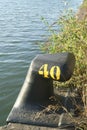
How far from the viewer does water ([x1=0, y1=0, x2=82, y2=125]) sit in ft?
22.9

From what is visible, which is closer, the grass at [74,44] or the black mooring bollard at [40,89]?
the black mooring bollard at [40,89]

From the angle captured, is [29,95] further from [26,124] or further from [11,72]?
[11,72]

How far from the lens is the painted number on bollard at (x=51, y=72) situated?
421 centimetres

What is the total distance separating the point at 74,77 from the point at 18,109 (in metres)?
1.19

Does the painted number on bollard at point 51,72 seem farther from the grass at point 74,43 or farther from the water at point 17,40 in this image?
the water at point 17,40

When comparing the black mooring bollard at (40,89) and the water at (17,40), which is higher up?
the black mooring bollard at (40,89)

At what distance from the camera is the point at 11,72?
8.38 m

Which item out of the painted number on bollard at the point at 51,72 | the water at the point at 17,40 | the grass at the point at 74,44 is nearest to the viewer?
the painted number on bollard at the point at 51,72

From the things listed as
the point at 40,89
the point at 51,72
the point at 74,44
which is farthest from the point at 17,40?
the point at 51,72

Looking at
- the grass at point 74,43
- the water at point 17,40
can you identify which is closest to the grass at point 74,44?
the grass at point 74,43

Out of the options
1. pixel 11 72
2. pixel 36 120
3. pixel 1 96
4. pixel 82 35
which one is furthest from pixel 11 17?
pixel 36 120

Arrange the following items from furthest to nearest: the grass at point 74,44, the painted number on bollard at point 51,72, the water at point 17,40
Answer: the water at point 17,40 < the grass at point 74,44 < the painted number on bollard at point 51,72

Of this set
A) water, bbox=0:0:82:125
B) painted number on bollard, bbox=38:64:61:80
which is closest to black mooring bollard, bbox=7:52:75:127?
painted number on bollard, bbox=38:64:61:80

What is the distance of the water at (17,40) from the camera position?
275 inches
